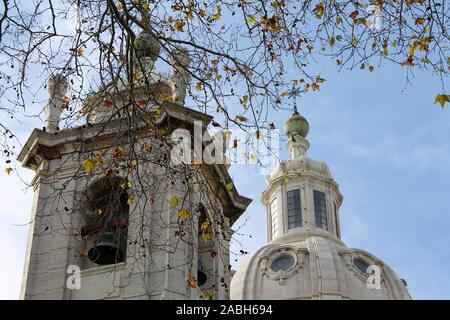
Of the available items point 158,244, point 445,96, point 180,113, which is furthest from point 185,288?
point 445,96

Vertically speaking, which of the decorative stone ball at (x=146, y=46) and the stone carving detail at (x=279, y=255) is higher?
the stone carving detail at (x=279, y=255)

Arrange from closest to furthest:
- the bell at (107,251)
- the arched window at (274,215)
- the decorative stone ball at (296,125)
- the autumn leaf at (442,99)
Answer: the autumn leaf at (442,99) → the bell at (107,251) → the arched window at (274,215) → the decorative stone ball at (296,125)

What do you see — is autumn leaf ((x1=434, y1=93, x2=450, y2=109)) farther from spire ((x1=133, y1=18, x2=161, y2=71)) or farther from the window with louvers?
the window with louvers

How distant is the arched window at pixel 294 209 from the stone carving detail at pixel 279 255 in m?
2.50

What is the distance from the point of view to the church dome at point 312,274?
2277 inches

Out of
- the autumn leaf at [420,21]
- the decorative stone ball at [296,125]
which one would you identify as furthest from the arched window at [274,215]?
the autumn leaf at [420,21]

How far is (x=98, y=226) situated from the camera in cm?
2300

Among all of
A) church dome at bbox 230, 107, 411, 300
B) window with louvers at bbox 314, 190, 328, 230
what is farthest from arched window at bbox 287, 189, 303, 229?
window with louvers at bbox 314, 190, 328, 230

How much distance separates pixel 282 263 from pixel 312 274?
2.78 m

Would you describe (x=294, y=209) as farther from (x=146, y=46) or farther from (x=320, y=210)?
(x=146, y=46)

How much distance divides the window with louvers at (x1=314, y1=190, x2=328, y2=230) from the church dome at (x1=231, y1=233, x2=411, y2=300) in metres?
1.10

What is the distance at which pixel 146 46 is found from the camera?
649 inches

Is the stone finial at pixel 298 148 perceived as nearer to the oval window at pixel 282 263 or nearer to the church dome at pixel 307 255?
the church dome at pixel 307 255
